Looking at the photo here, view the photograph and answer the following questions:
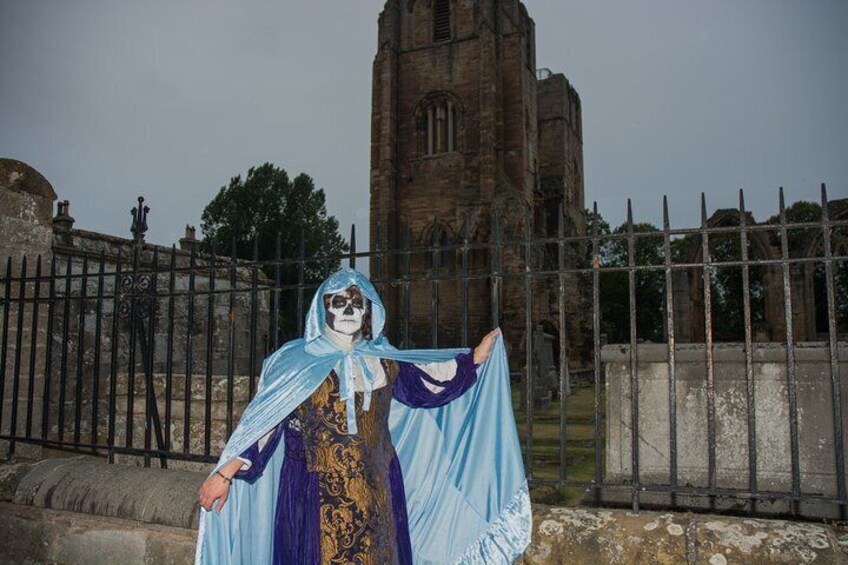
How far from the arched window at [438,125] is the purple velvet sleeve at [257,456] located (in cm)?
2929

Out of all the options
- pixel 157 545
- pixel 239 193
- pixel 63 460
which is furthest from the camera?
pixel 239 193

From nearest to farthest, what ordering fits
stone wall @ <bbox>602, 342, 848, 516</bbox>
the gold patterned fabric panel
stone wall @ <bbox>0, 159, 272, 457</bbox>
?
1. the gold patterned fabric panel
2. stone wall @ <bbox>602, 342, 848, 516</bbox>
3. stone wall @ <bbox>0, 159, 272, 457</bbox>

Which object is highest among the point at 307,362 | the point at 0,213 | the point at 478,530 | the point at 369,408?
the point at 0,213

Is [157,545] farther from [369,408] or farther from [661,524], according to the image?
[661,524]

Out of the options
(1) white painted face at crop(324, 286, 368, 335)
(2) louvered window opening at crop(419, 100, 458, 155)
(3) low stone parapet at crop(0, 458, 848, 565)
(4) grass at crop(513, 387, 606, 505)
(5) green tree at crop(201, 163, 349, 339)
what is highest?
(2) louvered window opening at crop(419, 100, 458, 155)

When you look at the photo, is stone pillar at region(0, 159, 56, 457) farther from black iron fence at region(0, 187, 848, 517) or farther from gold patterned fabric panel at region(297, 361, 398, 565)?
gold patterned fabric panel at region(297, 361, 398, 565)

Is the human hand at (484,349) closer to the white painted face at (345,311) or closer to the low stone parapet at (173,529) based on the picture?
the white painted face at (345,311)

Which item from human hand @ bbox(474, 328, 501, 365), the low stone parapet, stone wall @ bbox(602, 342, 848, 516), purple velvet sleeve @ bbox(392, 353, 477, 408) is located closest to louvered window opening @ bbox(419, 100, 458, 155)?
stone wall @ bbox(602, 342, 848, 516)

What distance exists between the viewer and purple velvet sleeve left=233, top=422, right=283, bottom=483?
9.53 feet

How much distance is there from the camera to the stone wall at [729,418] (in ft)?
13.5

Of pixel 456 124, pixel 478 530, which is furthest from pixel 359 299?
pixel 456 124

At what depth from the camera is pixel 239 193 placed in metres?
36.4

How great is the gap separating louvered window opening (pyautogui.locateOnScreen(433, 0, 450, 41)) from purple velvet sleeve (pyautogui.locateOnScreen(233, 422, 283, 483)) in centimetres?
3228

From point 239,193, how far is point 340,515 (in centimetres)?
3553
